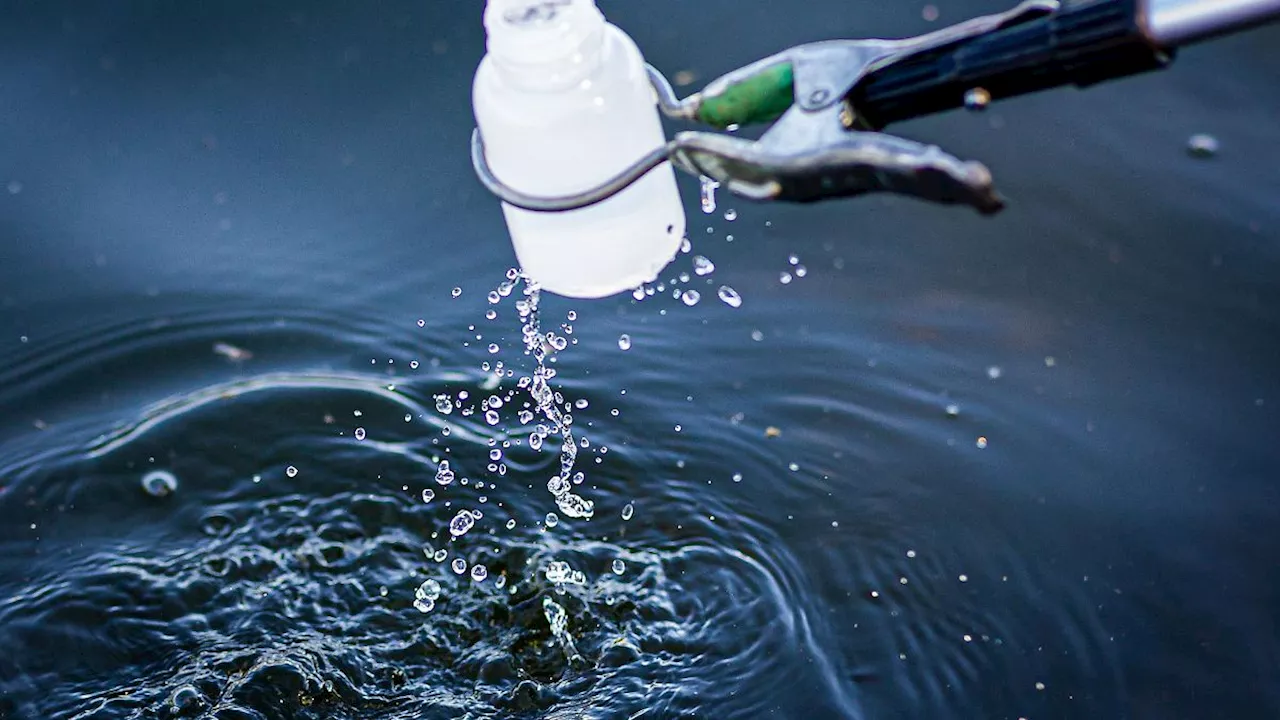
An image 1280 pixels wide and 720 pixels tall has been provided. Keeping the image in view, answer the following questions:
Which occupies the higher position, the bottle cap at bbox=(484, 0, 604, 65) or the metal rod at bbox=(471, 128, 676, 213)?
the bottle cap at bbox=(484, 0, 604, 65)

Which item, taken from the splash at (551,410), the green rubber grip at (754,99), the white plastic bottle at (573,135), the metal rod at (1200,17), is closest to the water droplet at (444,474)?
the splash at (551,410)

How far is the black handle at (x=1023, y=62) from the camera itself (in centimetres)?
132

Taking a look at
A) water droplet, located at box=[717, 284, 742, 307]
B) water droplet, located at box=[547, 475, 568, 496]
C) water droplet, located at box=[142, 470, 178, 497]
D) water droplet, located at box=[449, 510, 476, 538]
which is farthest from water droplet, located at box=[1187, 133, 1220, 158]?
water droplet, located at box=[142, 470, 178, 497]

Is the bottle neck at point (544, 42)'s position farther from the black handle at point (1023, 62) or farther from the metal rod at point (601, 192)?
the black handle at point (1023, 62)

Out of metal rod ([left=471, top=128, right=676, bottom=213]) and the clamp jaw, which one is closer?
the clamp jaw

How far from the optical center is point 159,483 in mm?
3080

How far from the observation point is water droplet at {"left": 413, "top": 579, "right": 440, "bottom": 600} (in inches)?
110

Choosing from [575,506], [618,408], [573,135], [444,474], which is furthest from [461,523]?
[573,135]

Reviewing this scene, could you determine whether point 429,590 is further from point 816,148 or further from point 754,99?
point 816,148

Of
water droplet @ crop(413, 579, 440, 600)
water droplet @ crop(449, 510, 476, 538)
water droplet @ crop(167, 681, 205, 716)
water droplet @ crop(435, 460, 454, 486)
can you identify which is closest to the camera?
water droplet @ crop(167, 681, 205, 716)

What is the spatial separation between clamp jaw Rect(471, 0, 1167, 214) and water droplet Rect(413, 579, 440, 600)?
139cm

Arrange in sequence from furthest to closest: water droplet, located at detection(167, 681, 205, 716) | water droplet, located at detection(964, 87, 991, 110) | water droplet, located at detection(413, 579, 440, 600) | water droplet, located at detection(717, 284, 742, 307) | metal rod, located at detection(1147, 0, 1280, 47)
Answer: water droplet, located at detection(717, 284, 742, 307)
water droplet, located at detection(413, 579, 440, 600)
water droplet, located at detection(167, 681, 205, 716)
water droplet, located at detection(964, 87, 991, 110)
metal rod, located at detection(1147, 0, 1280, 47)

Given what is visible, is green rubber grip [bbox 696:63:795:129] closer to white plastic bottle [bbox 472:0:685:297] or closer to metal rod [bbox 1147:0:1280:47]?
white plastic bottle [bbox 472:0:685:297]

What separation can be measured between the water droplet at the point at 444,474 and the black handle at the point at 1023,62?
1762mm
